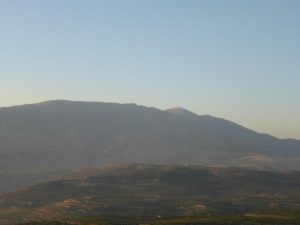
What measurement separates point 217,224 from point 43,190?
428 feet

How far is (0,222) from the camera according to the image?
149500mm

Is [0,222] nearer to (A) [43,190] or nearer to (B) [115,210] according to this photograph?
(B) [115,210]

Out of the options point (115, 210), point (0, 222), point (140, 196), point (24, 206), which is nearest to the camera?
point (0, 222)

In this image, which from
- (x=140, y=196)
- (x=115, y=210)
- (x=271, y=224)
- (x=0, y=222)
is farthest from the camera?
(x=140, y=196)

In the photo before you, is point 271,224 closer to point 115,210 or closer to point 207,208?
point 207,208

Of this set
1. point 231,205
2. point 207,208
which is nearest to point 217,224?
point 207,208

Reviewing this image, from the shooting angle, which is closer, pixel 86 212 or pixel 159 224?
pixel 159 224

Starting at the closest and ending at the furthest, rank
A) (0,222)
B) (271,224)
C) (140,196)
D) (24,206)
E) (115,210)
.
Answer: (271,224) → (0,222) → (115,210) → (24,206) → (140,196)

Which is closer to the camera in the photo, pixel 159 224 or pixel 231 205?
pixel 159 224

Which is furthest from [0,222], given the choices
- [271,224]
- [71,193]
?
[271,224]

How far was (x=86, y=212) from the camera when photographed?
15338 centimetres

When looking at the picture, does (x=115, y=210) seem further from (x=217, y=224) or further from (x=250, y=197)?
(x=217, y=224)

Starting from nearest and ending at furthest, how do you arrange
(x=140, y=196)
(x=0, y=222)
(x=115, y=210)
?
(x=0, y=222) → (x=115, y=210) → (x=140, y=196)

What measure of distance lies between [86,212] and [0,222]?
73.1 feet
